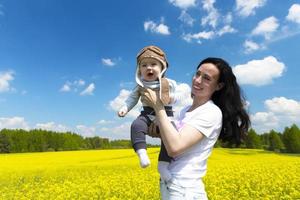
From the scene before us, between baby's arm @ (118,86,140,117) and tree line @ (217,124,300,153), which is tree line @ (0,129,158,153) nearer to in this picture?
tree line @ (217,124,300,153)

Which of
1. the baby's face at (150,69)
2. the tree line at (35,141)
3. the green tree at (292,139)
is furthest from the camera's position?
the tree line at (35,141)

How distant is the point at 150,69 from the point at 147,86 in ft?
0.40

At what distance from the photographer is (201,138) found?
109 inches

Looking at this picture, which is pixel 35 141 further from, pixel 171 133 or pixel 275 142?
pixel 171 133

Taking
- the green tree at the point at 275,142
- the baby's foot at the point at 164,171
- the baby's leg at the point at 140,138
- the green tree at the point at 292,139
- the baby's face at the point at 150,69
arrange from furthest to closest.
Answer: the green tree at the point at 275,142, the green tree at the point at 292,139, the baby's face at the point at 150,69, the baby's leg at the point at 140,138, the baby's foot at the point at 164,171

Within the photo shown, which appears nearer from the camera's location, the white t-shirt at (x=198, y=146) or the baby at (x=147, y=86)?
the white t-shirt at (x=198, y=146)

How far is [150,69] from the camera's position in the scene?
2.95 meters

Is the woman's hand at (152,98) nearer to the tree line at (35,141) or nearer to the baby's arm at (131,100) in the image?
the baby's arm at (131,100)

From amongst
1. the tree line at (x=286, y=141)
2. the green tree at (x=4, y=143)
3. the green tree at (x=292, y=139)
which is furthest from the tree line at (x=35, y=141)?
the green tree at (x=292, y=139)

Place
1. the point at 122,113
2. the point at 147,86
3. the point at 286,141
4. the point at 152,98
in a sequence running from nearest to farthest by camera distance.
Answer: the point at 152,98 → the point at 147,86 → the point at 122,113 → the point at 286,141

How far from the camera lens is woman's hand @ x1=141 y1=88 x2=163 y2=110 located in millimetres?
2668

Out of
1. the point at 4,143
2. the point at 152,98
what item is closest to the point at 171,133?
the point at 152,98

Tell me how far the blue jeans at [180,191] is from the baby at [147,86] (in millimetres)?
154

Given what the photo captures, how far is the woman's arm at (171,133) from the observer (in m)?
2.58
